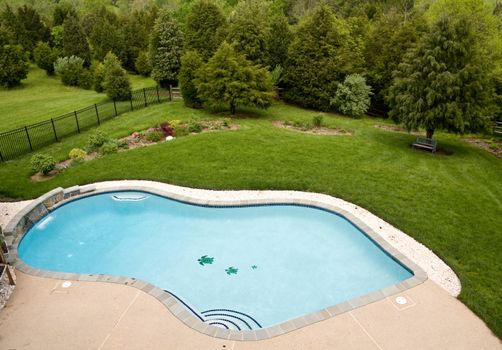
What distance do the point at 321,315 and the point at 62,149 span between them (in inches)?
566

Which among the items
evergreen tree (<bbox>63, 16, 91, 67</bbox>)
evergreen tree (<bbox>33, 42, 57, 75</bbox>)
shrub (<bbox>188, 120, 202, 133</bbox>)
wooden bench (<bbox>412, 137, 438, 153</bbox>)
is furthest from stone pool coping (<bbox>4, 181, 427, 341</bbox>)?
evergreen tree (<bbox>33, 42, 57, 75</bbox>)

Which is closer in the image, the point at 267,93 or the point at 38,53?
the point at 267,93

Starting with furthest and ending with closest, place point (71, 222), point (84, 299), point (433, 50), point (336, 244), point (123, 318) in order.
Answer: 1. point (433, 50)
2. point (71, 222)
3. point (336, 244)
4. point (84, 299)
5. point (123, 318)

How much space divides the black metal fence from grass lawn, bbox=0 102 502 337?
0.85 metres

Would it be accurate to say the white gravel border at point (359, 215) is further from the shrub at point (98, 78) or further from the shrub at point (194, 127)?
the shrub at point (98, 78)

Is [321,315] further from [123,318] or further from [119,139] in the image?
[119,139]

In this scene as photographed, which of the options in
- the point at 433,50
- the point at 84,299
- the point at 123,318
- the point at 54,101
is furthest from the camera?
the point at 54,101

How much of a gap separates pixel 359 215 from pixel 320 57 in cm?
1712

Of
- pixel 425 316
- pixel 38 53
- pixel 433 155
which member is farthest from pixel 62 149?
pixel 38 53

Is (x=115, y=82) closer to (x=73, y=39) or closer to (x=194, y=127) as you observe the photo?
(x=194, y=127)

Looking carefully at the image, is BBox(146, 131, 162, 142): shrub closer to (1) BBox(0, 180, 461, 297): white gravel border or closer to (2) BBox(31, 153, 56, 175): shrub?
(1) BBox(0, 180, 461, 297): white gravel border

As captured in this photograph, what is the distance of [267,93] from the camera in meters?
21.5

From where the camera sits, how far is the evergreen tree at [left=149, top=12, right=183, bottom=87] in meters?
29.5

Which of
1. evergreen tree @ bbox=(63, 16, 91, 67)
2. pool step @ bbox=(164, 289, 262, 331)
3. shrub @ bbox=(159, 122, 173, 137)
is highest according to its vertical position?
evergreen tree @ bbox=(63, 16, 91, 67)
